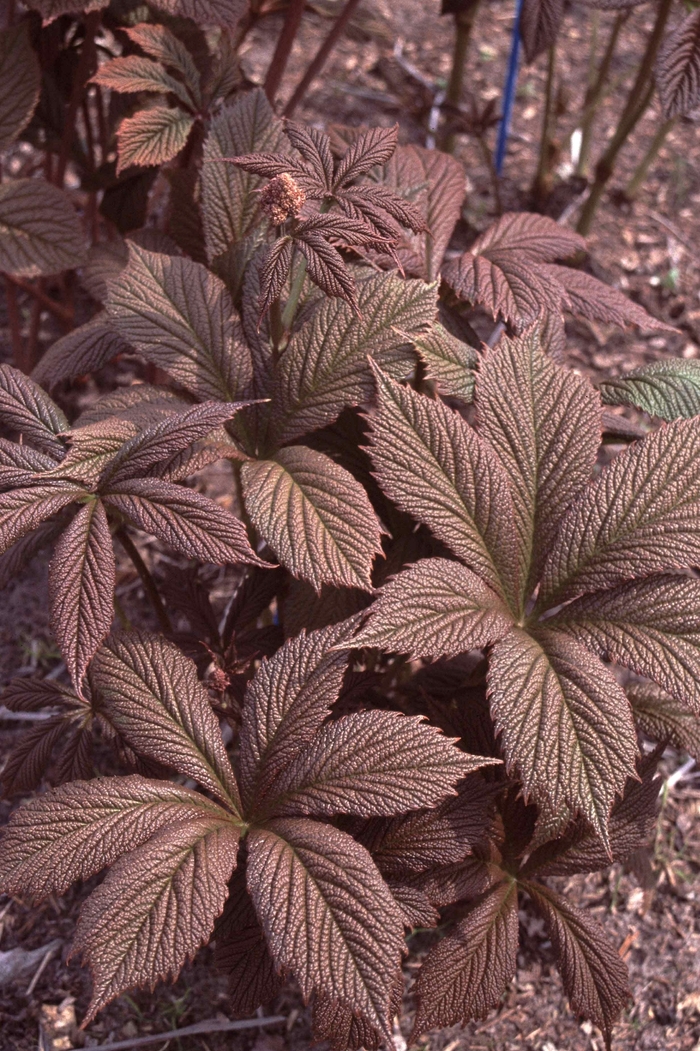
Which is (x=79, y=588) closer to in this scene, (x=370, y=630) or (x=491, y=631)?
(x=370, y=630)

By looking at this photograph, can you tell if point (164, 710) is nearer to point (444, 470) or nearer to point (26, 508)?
point (26, 508)

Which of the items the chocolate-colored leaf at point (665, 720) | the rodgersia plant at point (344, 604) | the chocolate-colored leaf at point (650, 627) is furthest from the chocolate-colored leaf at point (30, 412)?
the chocolate-colored leaf at point (665, 720)

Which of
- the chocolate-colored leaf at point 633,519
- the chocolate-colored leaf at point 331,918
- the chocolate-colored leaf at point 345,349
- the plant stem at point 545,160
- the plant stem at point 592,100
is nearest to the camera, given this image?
the chocolate-colored leaf at point 331,918

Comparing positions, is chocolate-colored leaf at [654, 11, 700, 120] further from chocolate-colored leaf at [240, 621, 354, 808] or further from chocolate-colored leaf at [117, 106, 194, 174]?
chocolate-colored leaf at [240, 621, 354, 808]

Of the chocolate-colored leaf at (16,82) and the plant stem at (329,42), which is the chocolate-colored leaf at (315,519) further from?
the plant stem at (329,42)

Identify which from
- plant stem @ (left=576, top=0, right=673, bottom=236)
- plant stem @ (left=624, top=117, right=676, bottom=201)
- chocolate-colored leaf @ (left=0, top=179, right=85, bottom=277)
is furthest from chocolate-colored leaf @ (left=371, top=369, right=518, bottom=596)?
plant stem @ (left=624, top=117, right=676, bottom=201)

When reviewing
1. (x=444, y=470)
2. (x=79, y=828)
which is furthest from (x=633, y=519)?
(x=79, y=828)
